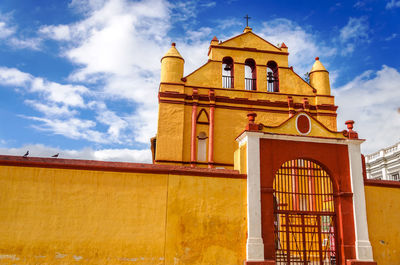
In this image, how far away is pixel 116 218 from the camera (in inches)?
378

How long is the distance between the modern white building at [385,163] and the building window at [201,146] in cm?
1580

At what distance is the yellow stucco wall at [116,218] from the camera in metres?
9.20

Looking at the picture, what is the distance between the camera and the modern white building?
24366mm

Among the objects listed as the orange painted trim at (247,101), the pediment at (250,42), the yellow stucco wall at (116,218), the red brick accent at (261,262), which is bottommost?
the red brick accent at (261,262)

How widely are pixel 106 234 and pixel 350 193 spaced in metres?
7.32

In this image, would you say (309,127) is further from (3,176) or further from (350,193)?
(3,176)

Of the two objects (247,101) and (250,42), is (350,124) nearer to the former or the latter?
(247,101)

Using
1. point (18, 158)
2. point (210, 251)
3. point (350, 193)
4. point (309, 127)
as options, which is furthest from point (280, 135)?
point (18, 158)

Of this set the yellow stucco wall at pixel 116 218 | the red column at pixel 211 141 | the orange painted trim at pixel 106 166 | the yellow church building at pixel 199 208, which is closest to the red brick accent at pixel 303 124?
the yellow church building at pixel 199 208

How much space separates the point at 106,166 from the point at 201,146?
19.9 feet

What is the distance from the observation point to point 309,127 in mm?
11336

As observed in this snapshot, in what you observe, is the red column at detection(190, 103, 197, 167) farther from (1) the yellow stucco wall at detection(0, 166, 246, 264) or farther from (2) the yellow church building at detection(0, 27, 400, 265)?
(1) the yellow stucco wall at detection(0, 166, 246, 264)

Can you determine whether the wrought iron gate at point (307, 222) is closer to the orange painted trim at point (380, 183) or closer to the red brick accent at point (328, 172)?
the red brick accent at point (328, 172)

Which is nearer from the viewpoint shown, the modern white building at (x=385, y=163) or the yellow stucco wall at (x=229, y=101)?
the yellow stucco wall at (x=229, y=101)
